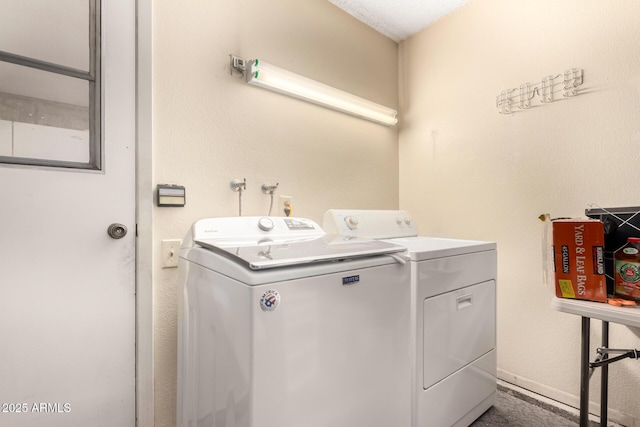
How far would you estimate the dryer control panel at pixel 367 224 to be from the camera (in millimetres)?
1814

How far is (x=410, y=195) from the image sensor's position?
252cm

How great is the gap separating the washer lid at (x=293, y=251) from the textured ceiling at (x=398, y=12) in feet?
5.85

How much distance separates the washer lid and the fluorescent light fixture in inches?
36.3

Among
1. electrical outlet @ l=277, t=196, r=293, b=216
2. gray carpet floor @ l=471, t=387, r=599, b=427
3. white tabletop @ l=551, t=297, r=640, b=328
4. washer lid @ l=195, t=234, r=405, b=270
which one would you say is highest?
electrical outlet @ l=277, t=196, r=293, b=216

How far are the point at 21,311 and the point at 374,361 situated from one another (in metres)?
1.28

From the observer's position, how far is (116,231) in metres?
1.25

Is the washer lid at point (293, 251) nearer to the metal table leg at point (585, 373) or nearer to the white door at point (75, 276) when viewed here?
the white door at point (75, 276)

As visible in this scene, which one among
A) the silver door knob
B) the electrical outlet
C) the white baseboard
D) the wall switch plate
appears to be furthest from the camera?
the electrical outlet

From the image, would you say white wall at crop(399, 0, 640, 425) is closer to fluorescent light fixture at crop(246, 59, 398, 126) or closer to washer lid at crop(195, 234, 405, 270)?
fluorescent light fixture at crop(246, 59, 398, 126)

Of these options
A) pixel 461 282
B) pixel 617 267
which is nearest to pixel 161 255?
pixel 461 282

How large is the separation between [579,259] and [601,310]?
193 millimetres

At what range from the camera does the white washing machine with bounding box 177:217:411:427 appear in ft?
2.83

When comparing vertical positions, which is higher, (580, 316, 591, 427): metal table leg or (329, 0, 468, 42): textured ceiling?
(329, 0, 468, 42): textured ceiling

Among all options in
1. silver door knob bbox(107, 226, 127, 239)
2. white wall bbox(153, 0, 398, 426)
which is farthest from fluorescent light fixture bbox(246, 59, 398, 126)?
silver door knob bbox(107, 226, 127, 239)
